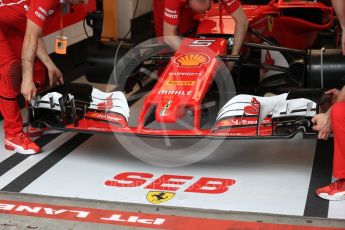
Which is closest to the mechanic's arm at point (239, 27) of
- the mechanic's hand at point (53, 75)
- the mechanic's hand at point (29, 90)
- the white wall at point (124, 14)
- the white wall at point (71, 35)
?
the mechanic's hand at point (53, 75)

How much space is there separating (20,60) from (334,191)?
8.35 feet

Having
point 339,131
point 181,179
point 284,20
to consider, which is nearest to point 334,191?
point 339,131

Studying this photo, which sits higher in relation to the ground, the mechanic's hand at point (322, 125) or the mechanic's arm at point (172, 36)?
the mechanic's arm at point (172, 36)

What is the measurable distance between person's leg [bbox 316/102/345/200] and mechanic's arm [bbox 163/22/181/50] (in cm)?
160

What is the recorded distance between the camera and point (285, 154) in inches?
200

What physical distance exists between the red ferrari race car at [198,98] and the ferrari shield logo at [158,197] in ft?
1.26

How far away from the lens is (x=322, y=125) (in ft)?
13.9

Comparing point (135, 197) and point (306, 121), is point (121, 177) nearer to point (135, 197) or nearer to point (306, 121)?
point (135, 197)

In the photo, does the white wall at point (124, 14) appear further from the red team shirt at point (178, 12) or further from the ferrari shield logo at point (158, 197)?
the ferrari shield logo at point (158, 197)

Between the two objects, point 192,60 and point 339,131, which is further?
point 192,60

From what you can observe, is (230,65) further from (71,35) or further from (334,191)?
(71,35)

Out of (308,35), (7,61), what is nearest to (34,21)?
(7,61)

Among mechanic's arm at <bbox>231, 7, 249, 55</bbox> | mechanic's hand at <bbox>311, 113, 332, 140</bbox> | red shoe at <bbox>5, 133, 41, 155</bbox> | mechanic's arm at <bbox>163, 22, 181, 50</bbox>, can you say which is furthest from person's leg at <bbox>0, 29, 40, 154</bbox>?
mechanic's hand at <bbox>311, 113, 332, 140</bbox>

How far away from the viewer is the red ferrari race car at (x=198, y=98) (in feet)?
14.5
